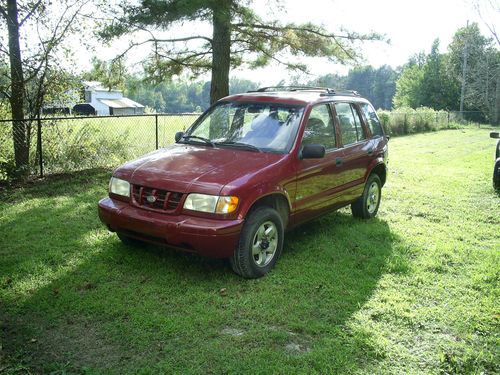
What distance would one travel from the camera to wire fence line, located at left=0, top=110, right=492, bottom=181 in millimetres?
9109

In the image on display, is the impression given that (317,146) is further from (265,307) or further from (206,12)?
(206,12)

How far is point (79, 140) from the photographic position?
10.5 m

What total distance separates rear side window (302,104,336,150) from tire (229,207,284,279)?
1.06m

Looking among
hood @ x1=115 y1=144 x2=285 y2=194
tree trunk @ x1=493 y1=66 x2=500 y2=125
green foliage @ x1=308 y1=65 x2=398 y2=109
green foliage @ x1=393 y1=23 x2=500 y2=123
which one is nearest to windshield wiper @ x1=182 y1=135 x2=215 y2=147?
hood @ x1=115 y1=144 x2=285 y2=194

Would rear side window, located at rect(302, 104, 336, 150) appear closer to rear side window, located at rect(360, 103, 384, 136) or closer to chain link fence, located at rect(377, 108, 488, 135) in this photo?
rear side window, located at rect(360, 103, 384, 136)

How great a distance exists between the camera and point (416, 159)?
1463cm

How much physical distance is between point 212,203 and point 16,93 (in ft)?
22.5

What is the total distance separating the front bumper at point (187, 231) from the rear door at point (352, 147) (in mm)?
2245

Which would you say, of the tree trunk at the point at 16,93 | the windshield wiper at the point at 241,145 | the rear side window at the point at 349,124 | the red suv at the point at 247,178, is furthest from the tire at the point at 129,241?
the tree trunk at the point at 16,93

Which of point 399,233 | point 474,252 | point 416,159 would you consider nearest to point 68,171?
point 399,233

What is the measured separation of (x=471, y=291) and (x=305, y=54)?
873 centimetres

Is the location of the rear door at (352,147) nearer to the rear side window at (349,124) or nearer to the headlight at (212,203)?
the rear side window at (349,124)

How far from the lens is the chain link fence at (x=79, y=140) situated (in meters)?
9.09

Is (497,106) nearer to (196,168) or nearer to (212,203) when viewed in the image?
Result: (196,168)
